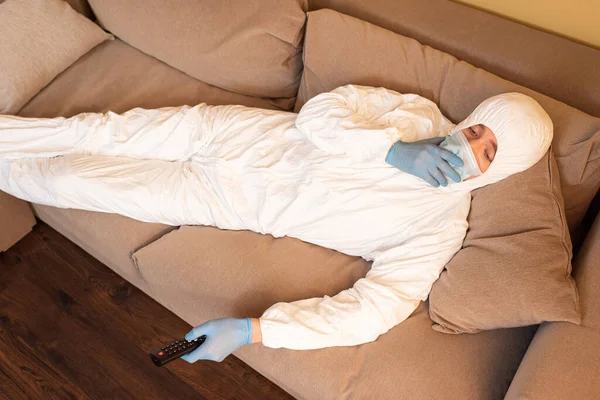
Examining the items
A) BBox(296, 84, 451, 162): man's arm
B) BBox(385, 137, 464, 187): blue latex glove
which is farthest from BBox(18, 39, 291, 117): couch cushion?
BBox(385, 137, 464, 187): blue latex glove

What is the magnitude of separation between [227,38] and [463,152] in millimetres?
1013

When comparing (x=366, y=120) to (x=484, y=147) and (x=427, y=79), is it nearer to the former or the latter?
(x=427, y=79)

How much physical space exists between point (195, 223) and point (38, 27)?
1063 mm

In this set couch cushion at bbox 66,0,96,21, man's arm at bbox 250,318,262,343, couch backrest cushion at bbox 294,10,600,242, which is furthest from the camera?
couch cushion at bbox 66,0,96,21

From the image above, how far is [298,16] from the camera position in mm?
1945

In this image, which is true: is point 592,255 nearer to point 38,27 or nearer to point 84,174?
point 84,174

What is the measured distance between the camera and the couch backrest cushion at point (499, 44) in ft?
5.52

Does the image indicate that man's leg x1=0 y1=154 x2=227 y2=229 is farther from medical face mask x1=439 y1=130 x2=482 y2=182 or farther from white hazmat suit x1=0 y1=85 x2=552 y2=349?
medical face mask x1=439 y1=130 x2=482 y2=182

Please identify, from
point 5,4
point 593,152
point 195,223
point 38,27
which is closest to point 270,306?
point 195,223

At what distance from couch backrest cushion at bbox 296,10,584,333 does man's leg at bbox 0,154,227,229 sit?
0.63m

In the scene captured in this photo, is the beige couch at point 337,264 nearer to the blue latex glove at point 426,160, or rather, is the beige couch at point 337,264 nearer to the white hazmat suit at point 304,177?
the white hazmat suit at point 304,177

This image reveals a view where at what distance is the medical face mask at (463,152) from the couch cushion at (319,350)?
417 millimetres

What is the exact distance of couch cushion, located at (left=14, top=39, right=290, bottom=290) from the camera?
201cm

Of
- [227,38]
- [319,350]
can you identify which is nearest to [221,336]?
[319,350]
